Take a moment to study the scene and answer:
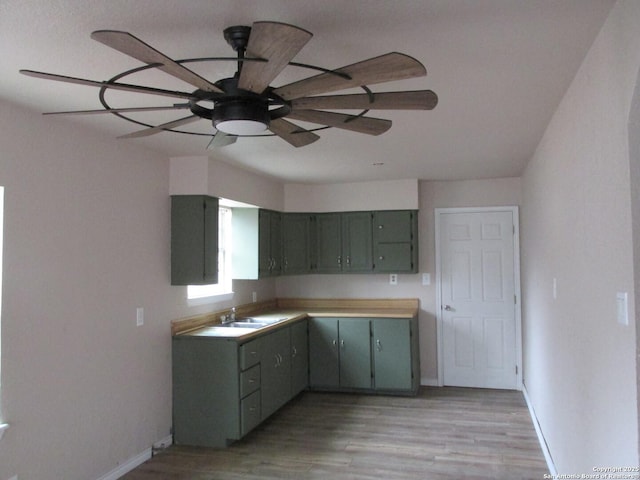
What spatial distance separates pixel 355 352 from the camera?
18.0ft

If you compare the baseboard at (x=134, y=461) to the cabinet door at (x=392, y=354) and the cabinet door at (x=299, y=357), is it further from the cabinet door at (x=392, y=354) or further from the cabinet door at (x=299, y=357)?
the cabinet door at (x=392, y=354)

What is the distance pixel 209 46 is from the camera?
81.8 inches

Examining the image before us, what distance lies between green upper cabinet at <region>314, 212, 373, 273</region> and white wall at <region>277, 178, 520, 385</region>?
5.8 inches

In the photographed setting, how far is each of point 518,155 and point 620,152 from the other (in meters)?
2.75

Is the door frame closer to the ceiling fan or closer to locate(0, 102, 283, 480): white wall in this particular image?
locate(0, 102, 283, 480): white wall

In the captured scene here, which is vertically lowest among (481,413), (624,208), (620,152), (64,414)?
(481,413)

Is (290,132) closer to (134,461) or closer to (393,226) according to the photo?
(134,461)

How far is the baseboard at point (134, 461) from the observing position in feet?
11.5

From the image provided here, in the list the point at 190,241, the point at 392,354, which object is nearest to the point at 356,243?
the point at 392,354

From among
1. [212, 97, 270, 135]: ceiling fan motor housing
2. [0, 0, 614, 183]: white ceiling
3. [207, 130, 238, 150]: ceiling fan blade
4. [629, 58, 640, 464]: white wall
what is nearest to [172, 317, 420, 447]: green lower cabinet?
[0, 0, 614, 183]: white ceiling

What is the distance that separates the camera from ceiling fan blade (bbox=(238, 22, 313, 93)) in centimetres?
140

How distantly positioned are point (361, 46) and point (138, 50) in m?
0.94

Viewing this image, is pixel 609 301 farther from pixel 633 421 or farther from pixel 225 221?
pixel 225 221

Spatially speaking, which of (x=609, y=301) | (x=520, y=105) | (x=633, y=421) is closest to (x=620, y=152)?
(x=609, y=301)
